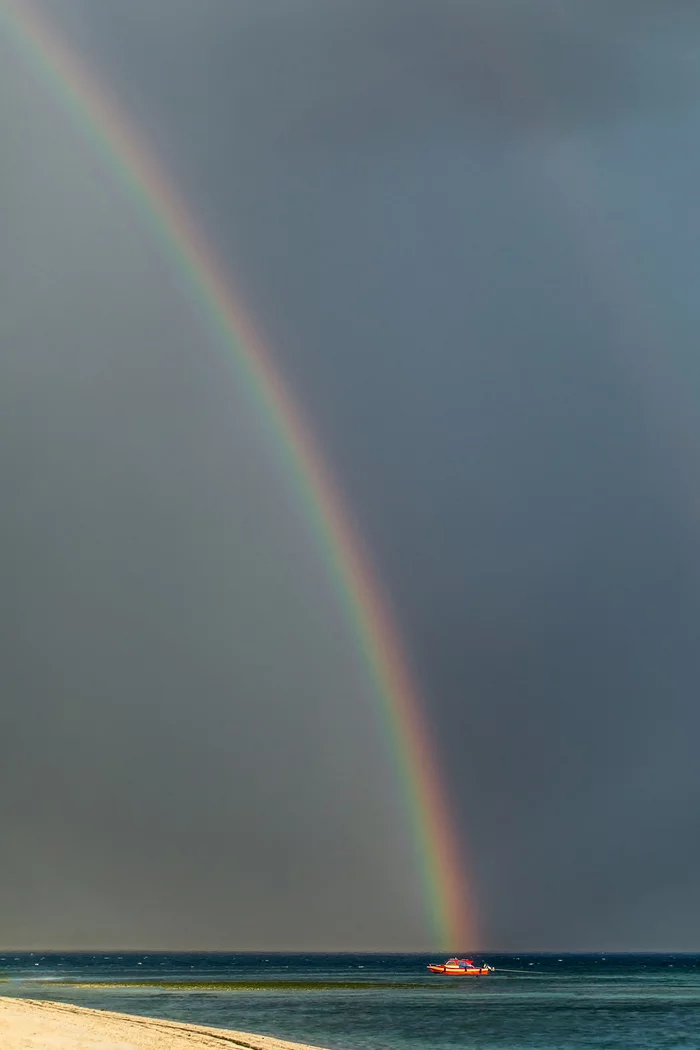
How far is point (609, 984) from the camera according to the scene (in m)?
153

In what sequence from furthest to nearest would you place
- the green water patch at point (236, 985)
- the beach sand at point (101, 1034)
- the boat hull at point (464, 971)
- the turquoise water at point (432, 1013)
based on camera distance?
1. the boat hull at point (464, 971)
2. the green water patch at point (236, 985)
3. the turquoise water at point (432, 1013)
4. the beach sand at point (101, 1034)

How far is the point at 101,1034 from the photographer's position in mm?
49188

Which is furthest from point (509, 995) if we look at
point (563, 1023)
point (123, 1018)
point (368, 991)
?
point (123, 1018)

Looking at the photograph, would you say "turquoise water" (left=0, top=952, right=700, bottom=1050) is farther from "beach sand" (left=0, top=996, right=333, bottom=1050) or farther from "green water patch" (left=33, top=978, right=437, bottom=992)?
"beach sand" (left=0, top=996, right=333, bottom=1050)

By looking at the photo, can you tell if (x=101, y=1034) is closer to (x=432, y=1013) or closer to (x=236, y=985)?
(x=432, y=1013)

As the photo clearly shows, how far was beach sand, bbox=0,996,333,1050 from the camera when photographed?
144 ft

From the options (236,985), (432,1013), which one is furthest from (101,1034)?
(236,985)

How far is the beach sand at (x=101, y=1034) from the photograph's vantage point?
44.0 metres

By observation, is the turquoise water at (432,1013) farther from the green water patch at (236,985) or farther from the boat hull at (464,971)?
the boat hull at (464,971)

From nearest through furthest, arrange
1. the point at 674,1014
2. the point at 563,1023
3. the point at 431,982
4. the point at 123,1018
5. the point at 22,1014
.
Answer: the point at 22,1014 → the point at 123,1018 → the point at 563,1023 → the point at 674,1014 → the point at 431,982

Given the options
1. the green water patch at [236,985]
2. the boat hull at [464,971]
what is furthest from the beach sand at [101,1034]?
the boat hull at [464,971]

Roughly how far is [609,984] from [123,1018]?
349ft

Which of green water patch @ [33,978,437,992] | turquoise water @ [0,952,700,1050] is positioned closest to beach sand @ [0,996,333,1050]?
turquoise water @ [0,952,700,1050]

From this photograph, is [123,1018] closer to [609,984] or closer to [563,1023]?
[563,1023]
